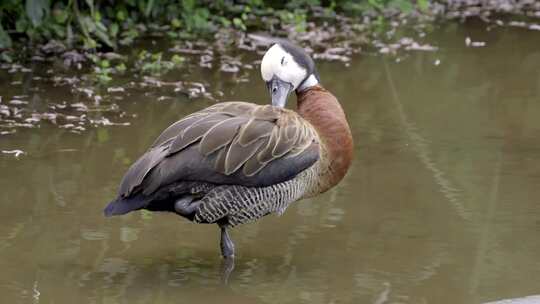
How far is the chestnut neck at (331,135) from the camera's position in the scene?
5777 millimetres

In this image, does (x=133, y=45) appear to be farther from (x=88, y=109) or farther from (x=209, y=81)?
(x=88, y=109)

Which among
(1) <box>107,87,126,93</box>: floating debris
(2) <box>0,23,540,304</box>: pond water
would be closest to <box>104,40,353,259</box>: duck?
(2) <box>0,23,540,304</box>: pond water

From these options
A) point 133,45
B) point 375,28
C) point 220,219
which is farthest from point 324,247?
point 375,28

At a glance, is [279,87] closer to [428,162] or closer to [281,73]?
[281,73]

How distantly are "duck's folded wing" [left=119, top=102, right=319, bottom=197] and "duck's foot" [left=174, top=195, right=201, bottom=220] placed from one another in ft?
0.37

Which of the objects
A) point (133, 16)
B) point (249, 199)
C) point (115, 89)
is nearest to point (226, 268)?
point (249, 199)

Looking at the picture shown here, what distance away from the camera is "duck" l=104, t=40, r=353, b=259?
18.2 feet

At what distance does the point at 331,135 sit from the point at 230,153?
54 cm

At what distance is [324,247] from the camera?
6055 millimetres

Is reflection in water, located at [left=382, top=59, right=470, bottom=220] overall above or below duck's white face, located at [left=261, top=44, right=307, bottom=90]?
below

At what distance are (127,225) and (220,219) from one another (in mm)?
837

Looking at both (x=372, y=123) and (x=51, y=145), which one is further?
(x=372, y=123)

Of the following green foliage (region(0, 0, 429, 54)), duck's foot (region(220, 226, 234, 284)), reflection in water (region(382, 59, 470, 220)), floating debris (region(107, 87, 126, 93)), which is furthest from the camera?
green foliage (region(0, 0, 429, 54))

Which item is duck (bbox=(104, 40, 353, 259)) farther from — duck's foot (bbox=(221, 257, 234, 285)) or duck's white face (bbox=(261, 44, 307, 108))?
duck's white face (bbox=(261, 44, 307, 108))
